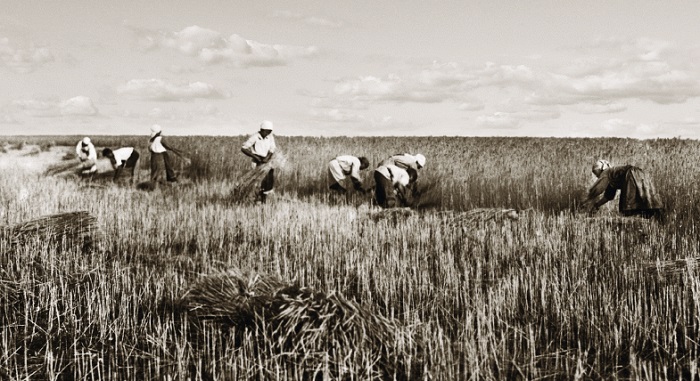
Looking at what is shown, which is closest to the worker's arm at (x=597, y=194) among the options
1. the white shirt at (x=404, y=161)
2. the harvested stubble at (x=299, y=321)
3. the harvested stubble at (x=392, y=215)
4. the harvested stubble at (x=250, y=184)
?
the harvested stubble at (x=392, y=215)

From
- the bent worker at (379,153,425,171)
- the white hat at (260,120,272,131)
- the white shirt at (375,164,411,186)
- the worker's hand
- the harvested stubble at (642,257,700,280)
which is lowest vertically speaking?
the harvested stubble at (642,257,700,280)

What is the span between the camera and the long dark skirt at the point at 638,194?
23.2ft

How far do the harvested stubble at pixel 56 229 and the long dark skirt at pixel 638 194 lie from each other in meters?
6.23

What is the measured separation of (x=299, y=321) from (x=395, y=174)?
18.6ft

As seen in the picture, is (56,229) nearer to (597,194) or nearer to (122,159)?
(597,194)

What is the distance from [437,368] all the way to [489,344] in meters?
0.58

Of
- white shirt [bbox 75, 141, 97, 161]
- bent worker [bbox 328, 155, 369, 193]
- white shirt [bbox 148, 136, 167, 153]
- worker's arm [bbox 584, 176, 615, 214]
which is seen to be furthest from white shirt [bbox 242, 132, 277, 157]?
white shirt [bbox 75, 141, 97, 161]

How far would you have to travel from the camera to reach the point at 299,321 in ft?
9.89

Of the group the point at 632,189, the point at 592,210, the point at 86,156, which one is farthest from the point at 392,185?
the point at 86,156

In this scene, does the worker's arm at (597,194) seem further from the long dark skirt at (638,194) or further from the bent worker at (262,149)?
the bent worker at (262,149)

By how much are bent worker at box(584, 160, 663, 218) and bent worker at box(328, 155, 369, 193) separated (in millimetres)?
3629

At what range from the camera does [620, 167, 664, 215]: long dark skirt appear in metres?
7.06

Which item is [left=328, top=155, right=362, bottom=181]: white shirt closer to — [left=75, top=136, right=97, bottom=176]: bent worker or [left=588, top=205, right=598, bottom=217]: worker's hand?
[left=588, top=205, right=598, bottom=217]: worker's hand

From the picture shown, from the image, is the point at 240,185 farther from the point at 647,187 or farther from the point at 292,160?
the point at 647,187
